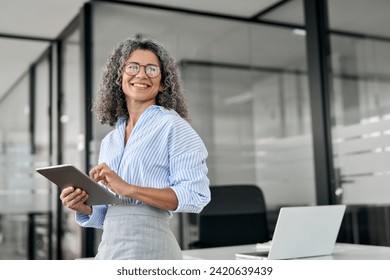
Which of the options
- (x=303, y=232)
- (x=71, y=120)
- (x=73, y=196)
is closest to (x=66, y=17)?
(x=71, y=120)

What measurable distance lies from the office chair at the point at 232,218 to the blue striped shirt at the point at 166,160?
1.71m

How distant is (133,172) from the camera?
4.82ft

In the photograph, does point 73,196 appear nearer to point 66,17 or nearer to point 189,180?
point 189,180

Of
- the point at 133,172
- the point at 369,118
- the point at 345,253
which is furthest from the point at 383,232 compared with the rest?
the point at 133,172

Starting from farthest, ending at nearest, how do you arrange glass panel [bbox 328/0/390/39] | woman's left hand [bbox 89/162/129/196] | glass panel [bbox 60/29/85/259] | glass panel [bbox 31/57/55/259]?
glass panel [bbox 31/57/55/259] → glass panel [bbox 60/29/85/259] → glass panel [bbox 328/0/390/39] → woman's left hand [bbox 89/162/129/196]

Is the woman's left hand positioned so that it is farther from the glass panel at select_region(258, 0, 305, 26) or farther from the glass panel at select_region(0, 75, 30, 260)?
the glass panel at select_region(0, 75, 30, 260)

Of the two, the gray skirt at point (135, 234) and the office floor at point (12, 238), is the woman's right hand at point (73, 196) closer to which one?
the gray skirt at point (135, 234)

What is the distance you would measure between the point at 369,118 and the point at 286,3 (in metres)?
1.50

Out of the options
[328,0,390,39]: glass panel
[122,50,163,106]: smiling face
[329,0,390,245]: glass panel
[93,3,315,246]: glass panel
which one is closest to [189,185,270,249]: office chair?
[329,0,390,245]: glass panel

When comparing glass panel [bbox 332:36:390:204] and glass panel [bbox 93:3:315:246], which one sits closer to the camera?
glass panel [bbox 332:36:390:204]

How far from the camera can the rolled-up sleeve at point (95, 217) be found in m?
1.60

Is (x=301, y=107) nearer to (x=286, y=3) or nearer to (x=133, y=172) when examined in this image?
(x=286, y=3)

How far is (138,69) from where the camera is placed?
1545mm

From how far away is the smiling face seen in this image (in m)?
1.54
